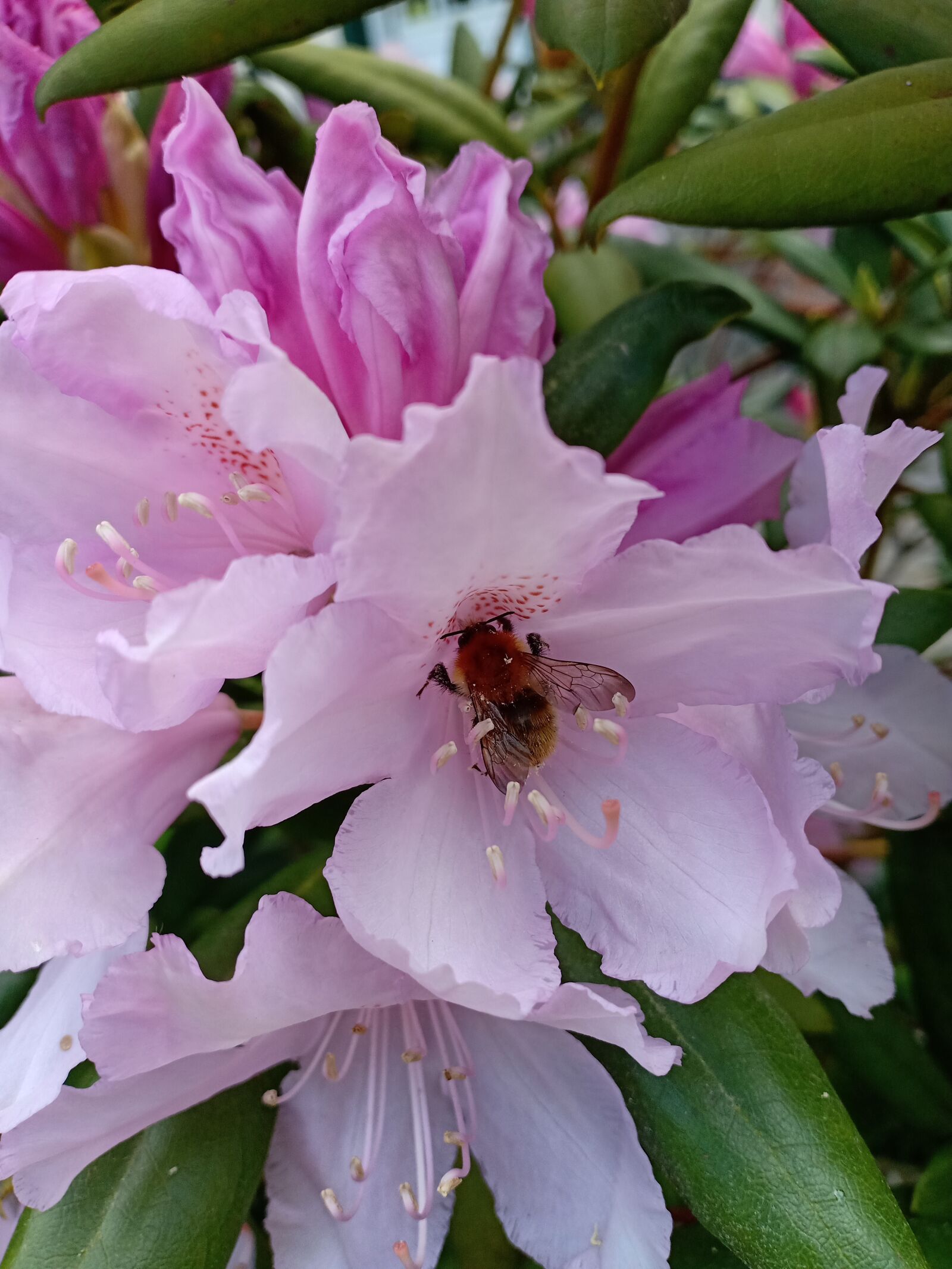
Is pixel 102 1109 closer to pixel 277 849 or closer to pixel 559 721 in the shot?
pixel 559 721

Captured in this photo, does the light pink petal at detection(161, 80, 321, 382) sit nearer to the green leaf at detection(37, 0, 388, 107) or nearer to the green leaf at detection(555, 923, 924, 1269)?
the green leaf at detection(37, 0, 388, 107)

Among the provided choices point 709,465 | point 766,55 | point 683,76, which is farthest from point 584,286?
A: point 766,55

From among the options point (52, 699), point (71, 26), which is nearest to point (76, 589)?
point (52, 699)

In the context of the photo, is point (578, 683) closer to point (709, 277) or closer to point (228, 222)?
point (228, 222)

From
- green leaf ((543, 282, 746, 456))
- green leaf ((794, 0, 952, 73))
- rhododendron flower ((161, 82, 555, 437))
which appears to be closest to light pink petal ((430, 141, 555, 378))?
rhododendron flower ((161, 82, 555, 437))

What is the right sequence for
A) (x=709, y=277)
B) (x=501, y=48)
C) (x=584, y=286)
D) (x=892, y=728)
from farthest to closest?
1. (x=501, y=48)
2. (x=709, y=277)
3. (x=584, y=286)
4. (x=892, y=728)

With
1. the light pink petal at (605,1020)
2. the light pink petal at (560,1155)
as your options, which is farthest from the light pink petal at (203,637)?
the light pink petal at (560,1155)

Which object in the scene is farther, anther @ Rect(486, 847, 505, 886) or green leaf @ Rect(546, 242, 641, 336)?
green leaf @ Rect(546, 242, 641, 336)
